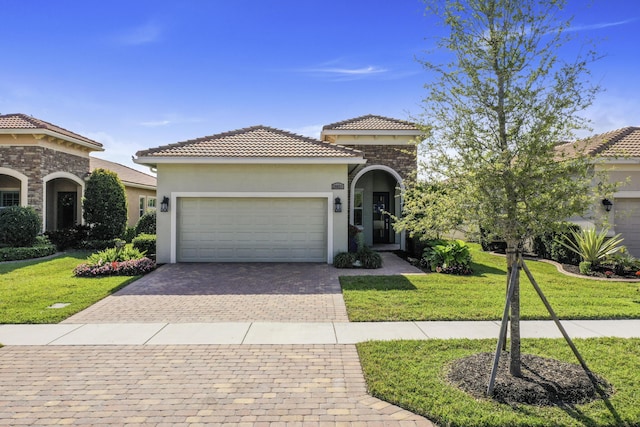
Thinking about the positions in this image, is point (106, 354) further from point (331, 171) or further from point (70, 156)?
point (70, 156)

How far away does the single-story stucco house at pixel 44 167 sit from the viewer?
16.8 m

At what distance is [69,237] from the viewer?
17359mm

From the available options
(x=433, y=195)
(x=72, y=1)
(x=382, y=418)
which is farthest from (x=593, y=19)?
(x=72, y=1)

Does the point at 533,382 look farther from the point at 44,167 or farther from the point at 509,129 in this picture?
the point at 44,167

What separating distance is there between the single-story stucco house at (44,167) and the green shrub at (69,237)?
1.14 metres

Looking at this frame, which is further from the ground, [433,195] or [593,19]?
[593,19]

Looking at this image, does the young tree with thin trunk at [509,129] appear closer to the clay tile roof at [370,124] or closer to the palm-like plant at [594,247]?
the palm-like plant at [594,247]

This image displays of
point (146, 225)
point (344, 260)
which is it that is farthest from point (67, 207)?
point (344, 260)

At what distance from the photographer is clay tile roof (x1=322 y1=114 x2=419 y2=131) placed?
1631 centimetres

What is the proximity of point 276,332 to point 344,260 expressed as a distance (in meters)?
6.23

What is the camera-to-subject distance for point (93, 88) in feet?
47.1

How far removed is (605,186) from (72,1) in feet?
37.9

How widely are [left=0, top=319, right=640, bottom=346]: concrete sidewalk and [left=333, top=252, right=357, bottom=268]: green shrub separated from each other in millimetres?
5494

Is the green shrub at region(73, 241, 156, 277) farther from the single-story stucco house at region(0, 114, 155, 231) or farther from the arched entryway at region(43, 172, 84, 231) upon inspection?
the arched entryway at region(43, 172, 84, 231)
